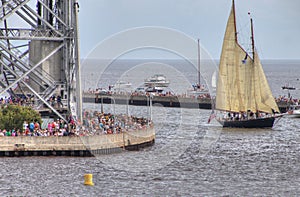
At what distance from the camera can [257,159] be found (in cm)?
7562

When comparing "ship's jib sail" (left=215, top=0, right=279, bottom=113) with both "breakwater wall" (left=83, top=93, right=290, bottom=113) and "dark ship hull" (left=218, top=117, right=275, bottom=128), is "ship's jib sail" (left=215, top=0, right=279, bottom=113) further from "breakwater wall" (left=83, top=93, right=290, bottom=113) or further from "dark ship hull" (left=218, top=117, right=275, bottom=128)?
"breakwater wall" (left=83, top=93, right=290, bottom=113)

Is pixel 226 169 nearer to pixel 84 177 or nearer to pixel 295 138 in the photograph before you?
pixel 84 177

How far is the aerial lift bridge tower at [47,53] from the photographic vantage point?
276 ft

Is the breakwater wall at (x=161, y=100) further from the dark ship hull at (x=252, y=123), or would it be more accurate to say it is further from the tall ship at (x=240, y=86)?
the dark ship hull at (x=252, y=123)

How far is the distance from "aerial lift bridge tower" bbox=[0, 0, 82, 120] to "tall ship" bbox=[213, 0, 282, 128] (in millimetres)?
27656

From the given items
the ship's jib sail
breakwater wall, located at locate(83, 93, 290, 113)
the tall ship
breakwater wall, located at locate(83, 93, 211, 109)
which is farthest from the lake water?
breakwater wall, located at locate(83, 93, 211, 109)

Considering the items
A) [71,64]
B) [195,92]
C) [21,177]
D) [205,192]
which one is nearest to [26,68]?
[71,64]

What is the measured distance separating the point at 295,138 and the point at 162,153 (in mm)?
21683

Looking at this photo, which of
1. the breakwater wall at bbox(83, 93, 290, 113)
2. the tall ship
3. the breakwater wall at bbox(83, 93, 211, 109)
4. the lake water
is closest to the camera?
the lake water

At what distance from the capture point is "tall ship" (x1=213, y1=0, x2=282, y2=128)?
110375mm

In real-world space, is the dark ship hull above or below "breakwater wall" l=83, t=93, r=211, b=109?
below

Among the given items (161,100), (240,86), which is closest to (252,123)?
(240,86)

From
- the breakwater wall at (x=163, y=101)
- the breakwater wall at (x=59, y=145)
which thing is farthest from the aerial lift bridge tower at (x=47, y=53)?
the breakwater wall at (x=163, y=101)

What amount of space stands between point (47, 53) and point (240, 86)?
111 feet
